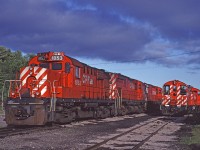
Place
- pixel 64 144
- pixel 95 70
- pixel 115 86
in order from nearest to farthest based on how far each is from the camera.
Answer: pixel 64 144
pixel 95 70
pixel 115 86

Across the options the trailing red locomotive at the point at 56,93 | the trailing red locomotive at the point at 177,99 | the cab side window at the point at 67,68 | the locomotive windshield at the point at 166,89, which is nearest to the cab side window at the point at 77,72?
the trailing red locomotive at the point at 56,93

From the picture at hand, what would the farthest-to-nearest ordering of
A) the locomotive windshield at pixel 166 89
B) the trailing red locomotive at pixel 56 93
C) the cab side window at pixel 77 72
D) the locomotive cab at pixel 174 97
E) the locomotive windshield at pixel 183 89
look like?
1. the locomotive windshield at pixel 166 89
2. the locomotive windshield at pixel 183 89
3. the locomotive cab at pixel 174 97
4. the cab side window at pixel 77 72
5. the trailing red locomotive at pixel 56 93

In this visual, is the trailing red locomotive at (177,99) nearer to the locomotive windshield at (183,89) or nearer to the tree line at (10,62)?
the locomotive windshield at (183,89)

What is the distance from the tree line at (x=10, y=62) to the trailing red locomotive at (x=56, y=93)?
28651 millimetres

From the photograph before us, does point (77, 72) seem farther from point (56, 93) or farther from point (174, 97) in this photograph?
point (174, 97)

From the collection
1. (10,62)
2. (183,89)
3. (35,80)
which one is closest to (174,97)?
(183,89)

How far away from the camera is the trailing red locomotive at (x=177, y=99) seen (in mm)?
29891

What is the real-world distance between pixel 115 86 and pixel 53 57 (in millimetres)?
11083

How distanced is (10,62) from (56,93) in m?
46.9

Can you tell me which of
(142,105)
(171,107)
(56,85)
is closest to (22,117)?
(56,85)

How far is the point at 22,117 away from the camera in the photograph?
15375 millimetres

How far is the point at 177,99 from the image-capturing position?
3048 centimetres

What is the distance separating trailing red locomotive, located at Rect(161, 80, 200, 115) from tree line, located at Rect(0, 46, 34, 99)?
2742 centimetres

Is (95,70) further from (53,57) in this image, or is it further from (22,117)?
(22,117)
